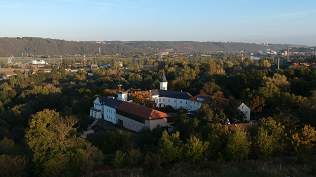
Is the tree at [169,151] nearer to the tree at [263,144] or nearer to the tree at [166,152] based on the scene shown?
the tree at [166,152]

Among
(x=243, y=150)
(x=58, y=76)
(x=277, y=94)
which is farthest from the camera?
(x=58, y=76)

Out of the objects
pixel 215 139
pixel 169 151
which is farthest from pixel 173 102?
pixel 169 151

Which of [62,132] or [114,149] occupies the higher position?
[62,132]

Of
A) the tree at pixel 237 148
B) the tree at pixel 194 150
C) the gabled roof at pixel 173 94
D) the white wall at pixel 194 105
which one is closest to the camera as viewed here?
the tree at pixel 194 150

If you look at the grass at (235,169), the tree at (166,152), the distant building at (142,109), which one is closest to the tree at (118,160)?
the grass at (235,169)

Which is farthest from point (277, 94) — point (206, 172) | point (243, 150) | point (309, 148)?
point (206, 172)

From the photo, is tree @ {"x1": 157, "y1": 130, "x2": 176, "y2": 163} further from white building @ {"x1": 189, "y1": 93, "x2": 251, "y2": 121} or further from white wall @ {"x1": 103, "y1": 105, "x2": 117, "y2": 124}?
white wall @ {"x1": 103, "y1": 105, "x2": 117, "y2": 124}

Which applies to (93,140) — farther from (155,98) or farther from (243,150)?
(155,98)

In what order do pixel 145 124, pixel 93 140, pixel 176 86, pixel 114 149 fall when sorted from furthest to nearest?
pixel 176 86, pixel 145 124, pixel 93 140, pixel 114 149
